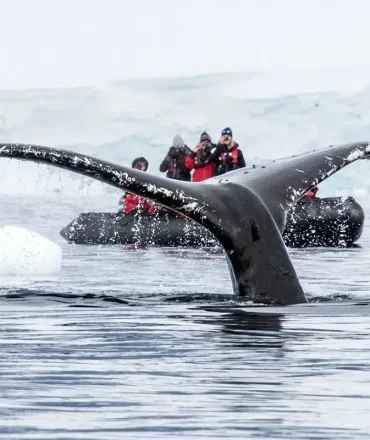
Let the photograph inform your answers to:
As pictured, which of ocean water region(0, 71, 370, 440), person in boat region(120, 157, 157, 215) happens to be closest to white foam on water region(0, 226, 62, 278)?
ocean water region(0, 71, 370, 440)

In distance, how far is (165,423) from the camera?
4953 millimetres

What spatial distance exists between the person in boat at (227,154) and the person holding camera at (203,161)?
132 millimetres

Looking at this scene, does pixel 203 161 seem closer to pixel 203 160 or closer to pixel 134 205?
pixel 203 160

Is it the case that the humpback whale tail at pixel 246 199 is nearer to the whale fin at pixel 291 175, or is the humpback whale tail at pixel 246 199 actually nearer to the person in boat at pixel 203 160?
the whale fin at pixel 291 175

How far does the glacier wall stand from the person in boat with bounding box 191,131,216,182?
21.3m

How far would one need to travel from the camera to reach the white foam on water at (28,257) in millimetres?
13961

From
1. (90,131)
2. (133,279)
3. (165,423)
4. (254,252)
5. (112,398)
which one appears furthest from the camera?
(90,131)

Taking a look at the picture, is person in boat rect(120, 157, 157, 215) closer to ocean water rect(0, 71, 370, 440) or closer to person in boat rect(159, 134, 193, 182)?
person in boat rect(159, 134, 193, 182)

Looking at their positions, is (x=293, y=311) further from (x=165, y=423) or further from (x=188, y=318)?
(x=165, y=423)

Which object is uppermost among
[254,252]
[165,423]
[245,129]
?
[245,129]

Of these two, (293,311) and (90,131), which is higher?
(90,131)

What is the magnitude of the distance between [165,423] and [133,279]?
25.2 ft

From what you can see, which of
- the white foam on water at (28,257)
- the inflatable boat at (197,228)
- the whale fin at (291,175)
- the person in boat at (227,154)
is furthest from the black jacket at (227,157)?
the whale fin at (291,175)

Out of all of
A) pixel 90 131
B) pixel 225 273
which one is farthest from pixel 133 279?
pixel 90 131
